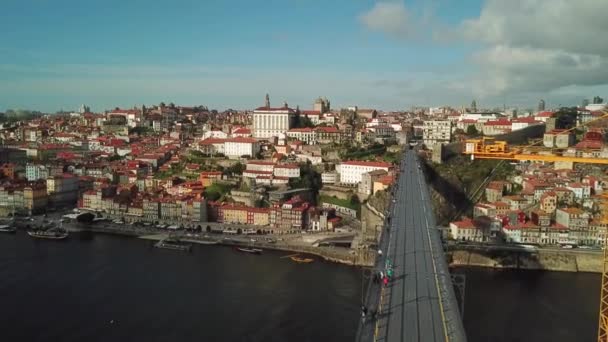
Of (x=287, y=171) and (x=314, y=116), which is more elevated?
(x=314, y=116)

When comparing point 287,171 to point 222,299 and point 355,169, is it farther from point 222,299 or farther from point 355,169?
point 222,299

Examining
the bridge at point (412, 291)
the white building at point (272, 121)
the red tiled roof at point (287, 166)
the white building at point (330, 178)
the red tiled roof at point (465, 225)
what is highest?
the white building at point (272, 121)

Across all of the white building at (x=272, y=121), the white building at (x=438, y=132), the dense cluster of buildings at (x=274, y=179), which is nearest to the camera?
the dense cluster of buildings at (x=274, y=179)

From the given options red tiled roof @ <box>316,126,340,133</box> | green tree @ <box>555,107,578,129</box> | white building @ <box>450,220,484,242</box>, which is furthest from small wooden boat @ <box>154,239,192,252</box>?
green tree @ <box>555,107,578,129</box>

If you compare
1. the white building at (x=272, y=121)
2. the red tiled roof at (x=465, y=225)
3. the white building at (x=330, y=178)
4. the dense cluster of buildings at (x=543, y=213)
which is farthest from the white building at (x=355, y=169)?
the white building at (x=272, y=121)

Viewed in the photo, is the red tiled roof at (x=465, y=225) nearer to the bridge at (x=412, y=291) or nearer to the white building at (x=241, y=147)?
the bridge at (x=412, y=291)

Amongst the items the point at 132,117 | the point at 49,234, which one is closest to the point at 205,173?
the point at 49,234
